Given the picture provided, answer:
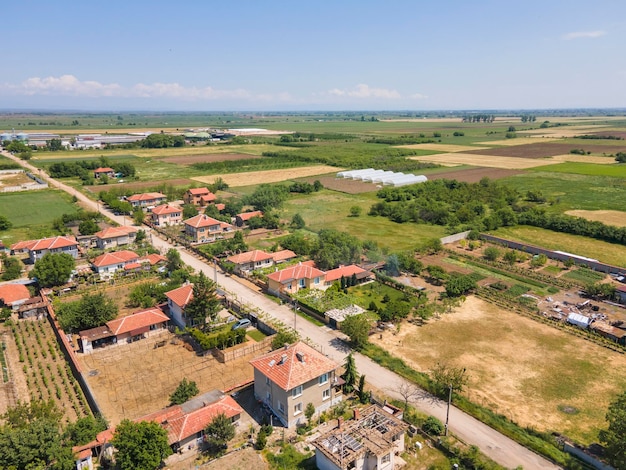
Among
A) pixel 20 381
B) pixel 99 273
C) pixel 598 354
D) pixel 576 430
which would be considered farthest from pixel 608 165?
pixel 20 381

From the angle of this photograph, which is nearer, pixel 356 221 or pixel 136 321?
pixel 136 321

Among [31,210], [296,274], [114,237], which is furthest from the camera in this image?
[31,210]

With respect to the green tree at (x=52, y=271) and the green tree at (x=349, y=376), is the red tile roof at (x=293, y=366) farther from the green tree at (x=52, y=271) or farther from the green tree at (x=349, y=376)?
the green tree at (x=52, y=271)

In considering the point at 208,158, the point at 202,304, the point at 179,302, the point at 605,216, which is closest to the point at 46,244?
the point at 179,302

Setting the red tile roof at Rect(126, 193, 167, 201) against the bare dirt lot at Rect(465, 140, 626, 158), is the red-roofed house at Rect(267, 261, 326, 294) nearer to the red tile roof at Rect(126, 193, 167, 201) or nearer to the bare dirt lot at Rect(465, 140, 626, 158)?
the red tile roof at Rect(126, 193, 167, 201)

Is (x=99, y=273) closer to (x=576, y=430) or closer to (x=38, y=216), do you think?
(x=38, y=216)

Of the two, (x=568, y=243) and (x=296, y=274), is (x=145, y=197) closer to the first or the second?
(x=296, y=274)

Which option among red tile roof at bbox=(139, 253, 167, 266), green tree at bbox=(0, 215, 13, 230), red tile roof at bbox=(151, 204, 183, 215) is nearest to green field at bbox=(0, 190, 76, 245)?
green tree at bbox=(0, 215, 13, 230)
